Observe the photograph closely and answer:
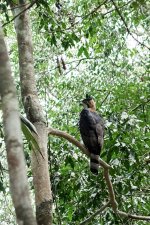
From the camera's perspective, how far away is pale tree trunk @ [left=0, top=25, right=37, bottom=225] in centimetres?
85

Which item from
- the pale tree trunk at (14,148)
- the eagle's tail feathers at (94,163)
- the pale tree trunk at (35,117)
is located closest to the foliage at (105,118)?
the eagle's tail feathers at (94,163)

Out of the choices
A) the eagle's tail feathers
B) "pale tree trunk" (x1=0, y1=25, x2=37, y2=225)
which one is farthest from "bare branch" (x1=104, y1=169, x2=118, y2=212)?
"pale tree trunk" (x1=0, y1=25, x2=37, y2=225)

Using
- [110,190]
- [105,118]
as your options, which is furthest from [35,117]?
[105,118]

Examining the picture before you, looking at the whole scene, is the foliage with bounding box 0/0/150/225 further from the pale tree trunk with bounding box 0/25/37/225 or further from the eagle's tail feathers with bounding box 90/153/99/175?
the pale tree trunk with bounding box 0/25/37/225

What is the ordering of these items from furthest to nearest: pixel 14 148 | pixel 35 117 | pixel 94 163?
pixel 94 163 → pixel 35 117 → pixel 14 148

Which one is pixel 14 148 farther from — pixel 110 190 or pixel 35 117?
pixel 110 190

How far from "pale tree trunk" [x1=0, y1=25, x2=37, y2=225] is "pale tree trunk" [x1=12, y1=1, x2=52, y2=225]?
1.43 metres

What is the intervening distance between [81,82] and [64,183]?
3.30 meters

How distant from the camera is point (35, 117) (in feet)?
9.97

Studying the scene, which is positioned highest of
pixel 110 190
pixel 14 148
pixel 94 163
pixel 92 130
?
pixel 92 130

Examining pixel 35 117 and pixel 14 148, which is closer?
pixel 14 148

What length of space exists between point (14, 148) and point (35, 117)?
6.92 feet

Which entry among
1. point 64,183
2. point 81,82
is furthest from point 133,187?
point 81,82

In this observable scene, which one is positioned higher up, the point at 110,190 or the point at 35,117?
the point at 35,117
